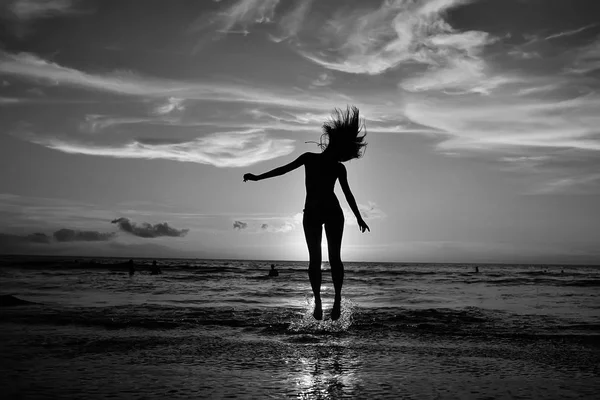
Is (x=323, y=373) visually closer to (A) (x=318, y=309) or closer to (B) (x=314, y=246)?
(A) (x=318, y=309)

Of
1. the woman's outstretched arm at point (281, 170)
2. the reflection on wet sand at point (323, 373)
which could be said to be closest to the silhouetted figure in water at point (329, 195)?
the woman's outstretched arm at point (281, 170)

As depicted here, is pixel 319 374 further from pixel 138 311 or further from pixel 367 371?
pixel 138 311

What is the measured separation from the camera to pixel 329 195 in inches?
279

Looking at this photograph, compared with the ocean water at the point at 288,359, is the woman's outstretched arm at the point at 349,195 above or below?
above

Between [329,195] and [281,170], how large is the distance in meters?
0.79

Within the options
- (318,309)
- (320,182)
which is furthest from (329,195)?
(318,309)

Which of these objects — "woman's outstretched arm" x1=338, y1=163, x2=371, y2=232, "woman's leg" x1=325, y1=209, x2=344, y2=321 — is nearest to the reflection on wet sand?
"woman's leg" x1=325, y1=209, x2=344, y2=321

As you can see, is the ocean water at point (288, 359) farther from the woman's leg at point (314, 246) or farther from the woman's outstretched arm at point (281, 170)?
the woman's outstretched arm at point (281, 170)

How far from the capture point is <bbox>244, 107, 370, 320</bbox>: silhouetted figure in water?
7043 mm

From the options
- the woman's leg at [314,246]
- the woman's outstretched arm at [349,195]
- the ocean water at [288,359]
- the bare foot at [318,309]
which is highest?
the woman's outstretched arm at [349,195]

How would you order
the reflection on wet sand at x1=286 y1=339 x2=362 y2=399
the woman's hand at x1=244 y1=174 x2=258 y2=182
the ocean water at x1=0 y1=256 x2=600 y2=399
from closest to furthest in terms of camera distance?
1. the reflection on wet sand at x1=286 y1=339 x2=362 y2=399
2. the ocean water at x1=0 y1=256 x2=600 y2=399
3. the woman's hand at x1=244 y1=174 x2=258 y2=182

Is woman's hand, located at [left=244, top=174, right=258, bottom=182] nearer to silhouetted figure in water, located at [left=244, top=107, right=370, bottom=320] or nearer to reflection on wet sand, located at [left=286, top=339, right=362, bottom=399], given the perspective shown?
silhouetted figure in water, located at [left=244, top=107, right=370, bottom=320]

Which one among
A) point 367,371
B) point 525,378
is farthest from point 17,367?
point 525,378

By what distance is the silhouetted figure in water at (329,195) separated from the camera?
704 centimetres
